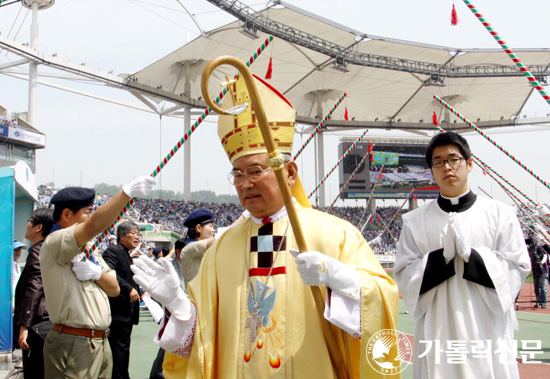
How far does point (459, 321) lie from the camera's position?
3.19 metres

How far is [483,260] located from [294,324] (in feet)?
4.57

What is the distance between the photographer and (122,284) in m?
4.94

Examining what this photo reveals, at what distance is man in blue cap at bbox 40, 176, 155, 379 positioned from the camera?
3.42m

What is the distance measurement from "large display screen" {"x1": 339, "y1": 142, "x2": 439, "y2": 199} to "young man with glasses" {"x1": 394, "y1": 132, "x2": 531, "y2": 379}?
38.7 metres

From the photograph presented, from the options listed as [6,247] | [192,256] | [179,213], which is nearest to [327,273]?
[192,256]

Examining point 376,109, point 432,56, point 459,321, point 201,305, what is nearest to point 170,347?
point 201,305

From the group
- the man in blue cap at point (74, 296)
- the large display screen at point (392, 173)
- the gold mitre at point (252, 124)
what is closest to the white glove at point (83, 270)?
the man in blue cap at point (74, 296)

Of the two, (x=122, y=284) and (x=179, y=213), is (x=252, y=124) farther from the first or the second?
(x=179, y=213)

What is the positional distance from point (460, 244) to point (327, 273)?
4.29 feet

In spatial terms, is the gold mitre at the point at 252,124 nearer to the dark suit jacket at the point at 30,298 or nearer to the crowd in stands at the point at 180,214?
the dark suit jacket at the point at 30,298

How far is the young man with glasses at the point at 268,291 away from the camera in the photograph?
2.28 metres

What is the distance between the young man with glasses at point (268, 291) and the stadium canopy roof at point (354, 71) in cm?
2422

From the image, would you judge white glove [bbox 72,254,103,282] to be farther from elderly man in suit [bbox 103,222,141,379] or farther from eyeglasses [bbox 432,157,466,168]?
eyeglasses [bbox 432,157,466,168]

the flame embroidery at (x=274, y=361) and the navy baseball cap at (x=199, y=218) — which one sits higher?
the navy baseball cap at (x=199, y=218)
